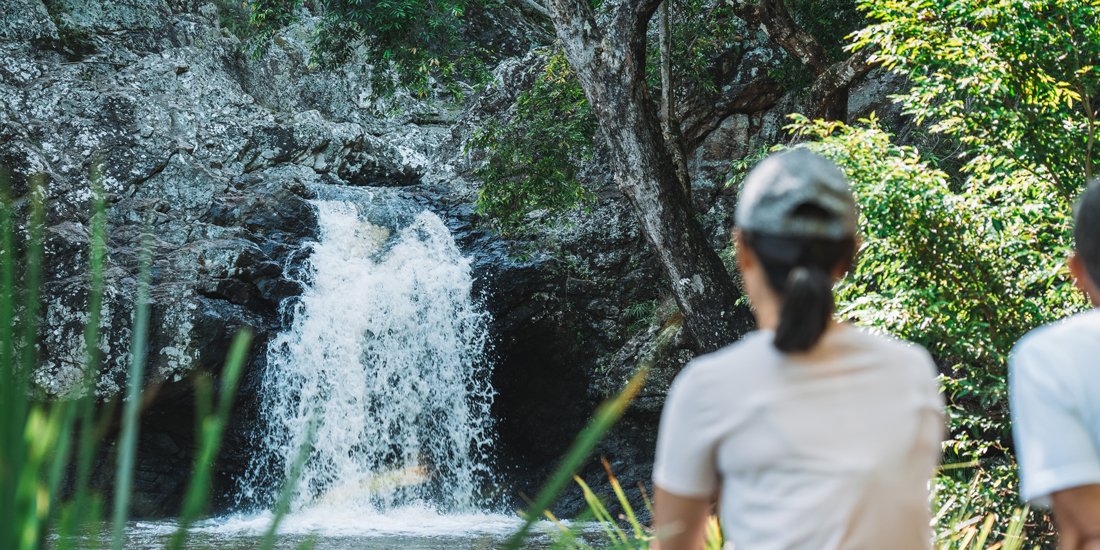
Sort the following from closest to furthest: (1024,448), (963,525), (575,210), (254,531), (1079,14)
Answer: (1024,448) < (963,525) < (1079,14) < (254,531) < (575,210)

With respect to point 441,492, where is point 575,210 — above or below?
above

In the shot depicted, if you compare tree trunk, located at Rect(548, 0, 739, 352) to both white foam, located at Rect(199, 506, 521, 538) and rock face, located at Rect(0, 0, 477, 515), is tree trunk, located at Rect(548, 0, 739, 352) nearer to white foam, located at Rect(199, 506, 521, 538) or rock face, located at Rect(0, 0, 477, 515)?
white foam, located at Rect(199, 506, 521, 538)

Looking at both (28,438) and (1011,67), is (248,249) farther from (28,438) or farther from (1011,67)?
(28,438)

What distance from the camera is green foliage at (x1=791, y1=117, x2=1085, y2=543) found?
5.75 metres

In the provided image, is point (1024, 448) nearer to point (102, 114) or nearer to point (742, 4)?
point (742, 4)

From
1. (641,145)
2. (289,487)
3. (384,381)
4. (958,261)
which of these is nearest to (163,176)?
(384,381)

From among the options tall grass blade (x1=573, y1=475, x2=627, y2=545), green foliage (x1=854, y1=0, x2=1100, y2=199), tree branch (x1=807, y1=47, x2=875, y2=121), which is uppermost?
tree branch (x1=807, y1=47, x2=875, y2=121)

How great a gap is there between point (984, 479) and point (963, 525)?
209cm

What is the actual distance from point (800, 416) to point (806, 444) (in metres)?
0.03

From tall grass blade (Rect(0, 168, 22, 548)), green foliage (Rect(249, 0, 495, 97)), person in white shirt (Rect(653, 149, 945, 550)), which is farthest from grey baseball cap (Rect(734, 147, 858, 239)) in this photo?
green foliage (Rect(249, 0, 495, 97))

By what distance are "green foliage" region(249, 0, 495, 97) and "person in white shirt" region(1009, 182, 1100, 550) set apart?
10.2 metres

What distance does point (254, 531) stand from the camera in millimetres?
10883

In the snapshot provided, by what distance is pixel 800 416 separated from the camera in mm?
1218

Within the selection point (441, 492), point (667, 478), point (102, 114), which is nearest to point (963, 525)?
point (667, 478)
